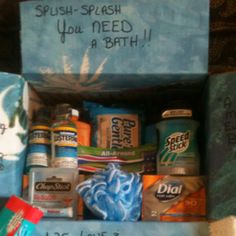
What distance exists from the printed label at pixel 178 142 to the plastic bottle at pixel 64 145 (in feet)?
0.74

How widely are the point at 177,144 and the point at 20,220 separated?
395 mm

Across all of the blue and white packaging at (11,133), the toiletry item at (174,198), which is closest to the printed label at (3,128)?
the blue and white packaging at (11,133)

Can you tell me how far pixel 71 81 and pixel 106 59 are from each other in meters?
0.11

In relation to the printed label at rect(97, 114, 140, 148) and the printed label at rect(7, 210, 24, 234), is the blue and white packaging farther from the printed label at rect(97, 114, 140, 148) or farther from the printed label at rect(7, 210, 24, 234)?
the printed label at rect(97, 114, 140, 148)

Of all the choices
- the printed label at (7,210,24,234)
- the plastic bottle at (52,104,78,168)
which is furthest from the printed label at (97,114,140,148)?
the printed label at (7,210,24,234)

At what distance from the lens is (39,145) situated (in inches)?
45.4

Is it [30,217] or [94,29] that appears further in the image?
[94,29]

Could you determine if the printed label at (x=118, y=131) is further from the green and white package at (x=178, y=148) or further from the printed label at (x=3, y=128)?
the printed label at (x=3, y=128)

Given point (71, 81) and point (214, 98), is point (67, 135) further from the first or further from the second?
point (214, 98)

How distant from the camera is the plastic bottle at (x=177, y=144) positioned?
42.8 inches

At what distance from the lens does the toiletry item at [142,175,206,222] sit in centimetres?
105

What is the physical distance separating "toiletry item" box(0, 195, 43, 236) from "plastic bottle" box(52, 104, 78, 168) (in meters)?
0.16

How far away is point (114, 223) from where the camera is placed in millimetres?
1004

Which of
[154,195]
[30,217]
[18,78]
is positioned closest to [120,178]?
[154,195]
